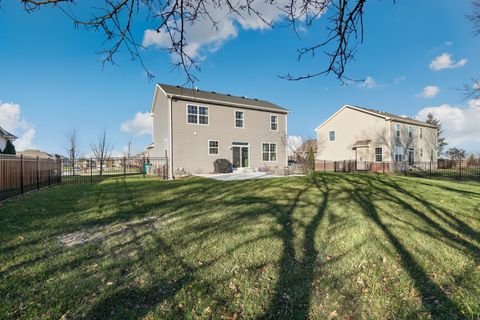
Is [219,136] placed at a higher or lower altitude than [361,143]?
higher

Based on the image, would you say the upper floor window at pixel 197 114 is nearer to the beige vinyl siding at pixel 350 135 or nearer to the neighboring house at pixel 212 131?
the neighboring house at pixel 212 131

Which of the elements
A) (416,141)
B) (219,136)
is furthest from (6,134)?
(416,141)

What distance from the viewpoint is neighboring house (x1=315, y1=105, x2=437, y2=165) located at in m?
25.0

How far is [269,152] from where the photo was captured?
22.4 m

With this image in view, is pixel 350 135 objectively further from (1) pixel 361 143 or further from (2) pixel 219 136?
(2) pixel 219 136

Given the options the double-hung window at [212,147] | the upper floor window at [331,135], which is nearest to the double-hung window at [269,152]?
the double-hung window at [212,147]

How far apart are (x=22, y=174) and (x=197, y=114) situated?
11313 millimetres

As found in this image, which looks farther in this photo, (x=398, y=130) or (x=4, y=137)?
(x=398, y=130)

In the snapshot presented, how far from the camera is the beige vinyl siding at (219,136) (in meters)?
17.7

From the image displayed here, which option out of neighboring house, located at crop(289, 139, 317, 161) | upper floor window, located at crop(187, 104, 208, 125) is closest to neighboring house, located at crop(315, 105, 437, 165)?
neighboring house, located at crop(289, 139, 317, 161)

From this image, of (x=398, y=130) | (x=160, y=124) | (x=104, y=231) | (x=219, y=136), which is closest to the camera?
(x=104, y=231)

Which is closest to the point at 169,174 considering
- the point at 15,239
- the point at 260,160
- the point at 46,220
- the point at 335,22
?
the point at 260,160

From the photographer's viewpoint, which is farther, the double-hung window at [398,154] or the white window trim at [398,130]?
the white window trim at [398,130]

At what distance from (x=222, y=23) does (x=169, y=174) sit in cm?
1449
